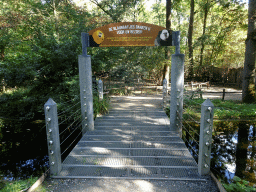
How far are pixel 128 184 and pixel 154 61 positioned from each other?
1138 cm

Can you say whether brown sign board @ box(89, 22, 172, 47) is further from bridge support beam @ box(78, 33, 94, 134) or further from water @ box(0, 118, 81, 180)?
water @ box(0, 118, 81, 180)

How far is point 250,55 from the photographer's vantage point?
10.5 m

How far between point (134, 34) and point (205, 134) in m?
3.28

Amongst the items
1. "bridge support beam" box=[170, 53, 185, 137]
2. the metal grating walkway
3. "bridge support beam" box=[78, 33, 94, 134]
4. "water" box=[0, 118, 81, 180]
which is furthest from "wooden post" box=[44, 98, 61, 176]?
"bridge support beam" box=[170, 53, 185, 137]

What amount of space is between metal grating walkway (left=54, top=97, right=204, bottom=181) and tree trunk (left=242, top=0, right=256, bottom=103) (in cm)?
676

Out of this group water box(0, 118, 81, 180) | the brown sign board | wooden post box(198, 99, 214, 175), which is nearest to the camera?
wooden post box(198, 99, 214, 175)

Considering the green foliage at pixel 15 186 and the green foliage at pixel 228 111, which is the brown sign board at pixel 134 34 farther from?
the green foliage at pixel 15 186

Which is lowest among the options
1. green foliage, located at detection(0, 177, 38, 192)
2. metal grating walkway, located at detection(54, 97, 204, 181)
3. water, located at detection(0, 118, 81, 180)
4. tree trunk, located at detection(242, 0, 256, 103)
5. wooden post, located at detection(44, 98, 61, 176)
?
water, located at detection(0, 118, 81, 180)

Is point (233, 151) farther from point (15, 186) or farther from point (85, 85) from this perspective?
point (15, 186)

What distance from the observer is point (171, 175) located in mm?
3633

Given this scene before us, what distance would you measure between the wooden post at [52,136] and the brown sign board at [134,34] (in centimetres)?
268

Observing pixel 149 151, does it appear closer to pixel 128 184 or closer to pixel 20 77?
pixel 128 184

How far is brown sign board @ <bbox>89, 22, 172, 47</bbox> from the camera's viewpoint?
537cm

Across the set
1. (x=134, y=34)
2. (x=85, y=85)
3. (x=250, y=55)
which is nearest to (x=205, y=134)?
(x=134, y=34)
